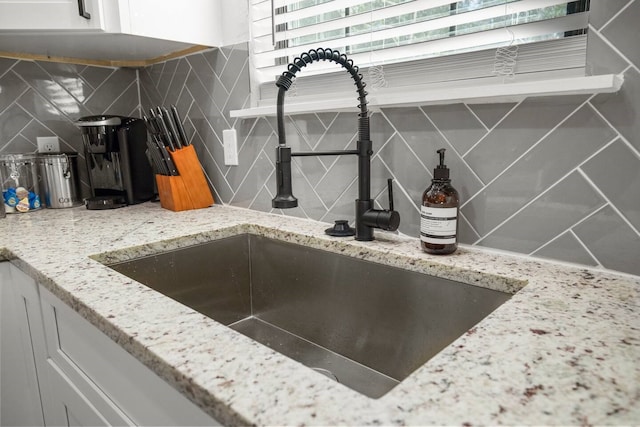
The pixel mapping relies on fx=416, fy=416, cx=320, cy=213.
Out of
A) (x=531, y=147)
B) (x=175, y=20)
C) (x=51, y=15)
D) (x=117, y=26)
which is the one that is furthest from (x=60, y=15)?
(x=531, y=147)

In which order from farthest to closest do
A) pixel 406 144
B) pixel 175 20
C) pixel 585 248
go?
pixel 175 20, pixel 406 144, pixel 585 248

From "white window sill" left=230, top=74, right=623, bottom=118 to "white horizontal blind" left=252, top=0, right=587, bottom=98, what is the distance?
0.07m

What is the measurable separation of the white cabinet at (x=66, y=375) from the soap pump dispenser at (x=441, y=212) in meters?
0.58

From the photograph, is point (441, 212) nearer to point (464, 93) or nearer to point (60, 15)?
point (464, 93)

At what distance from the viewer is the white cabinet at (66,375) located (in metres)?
0.57

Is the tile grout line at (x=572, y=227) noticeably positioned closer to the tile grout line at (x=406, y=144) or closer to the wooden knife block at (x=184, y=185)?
the tile grout line at (x=406, y=144)

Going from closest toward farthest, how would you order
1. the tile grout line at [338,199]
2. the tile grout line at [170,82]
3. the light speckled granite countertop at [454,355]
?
the light speckled granite countertop at [454,355] < the tile grout line at [338,199] < the tile grout line at [170,82]

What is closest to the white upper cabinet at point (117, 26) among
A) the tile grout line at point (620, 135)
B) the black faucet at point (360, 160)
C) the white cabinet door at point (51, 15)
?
the white cabinet door at point (51, 15)

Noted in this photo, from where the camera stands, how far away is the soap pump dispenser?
85cm

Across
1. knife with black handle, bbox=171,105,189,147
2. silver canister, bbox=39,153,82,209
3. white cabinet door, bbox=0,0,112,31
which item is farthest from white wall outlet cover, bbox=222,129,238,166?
silver canister, bbox=39,153,82,209

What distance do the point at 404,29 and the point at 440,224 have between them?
1.58ft

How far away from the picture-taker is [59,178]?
1529 millimetres

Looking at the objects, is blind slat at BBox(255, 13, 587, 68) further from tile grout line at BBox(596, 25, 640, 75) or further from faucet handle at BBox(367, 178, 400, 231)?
faucet handle at BBox(367, 178, 400, 231)

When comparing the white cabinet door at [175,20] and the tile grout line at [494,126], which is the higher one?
the white cabinet door at [175,20]
